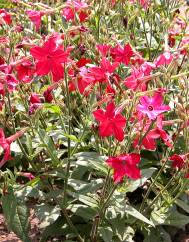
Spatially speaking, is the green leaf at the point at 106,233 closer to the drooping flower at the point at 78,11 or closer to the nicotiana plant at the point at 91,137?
the nicotiana plant at the point at 91,137

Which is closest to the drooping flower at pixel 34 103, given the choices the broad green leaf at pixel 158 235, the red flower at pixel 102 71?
the red flower at pixel 102 71

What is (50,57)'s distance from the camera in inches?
103

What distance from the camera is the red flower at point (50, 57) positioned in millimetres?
2639

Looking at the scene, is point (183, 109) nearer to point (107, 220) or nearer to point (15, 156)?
point (107, 220)

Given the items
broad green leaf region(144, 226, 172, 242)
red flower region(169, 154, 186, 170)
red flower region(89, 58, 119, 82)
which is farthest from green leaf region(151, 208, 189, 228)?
red flower region(89, 58, 119, 82)

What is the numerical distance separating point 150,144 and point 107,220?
74 cm

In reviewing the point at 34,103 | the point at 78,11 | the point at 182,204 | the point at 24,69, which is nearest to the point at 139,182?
the point at 182,204

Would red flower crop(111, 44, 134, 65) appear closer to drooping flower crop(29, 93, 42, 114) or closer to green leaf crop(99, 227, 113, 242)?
drooping flower crop(29, 93, 42, 114)

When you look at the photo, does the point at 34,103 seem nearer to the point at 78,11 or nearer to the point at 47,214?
the point at 47,214

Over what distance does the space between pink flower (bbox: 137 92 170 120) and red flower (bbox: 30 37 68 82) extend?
499 millimetres

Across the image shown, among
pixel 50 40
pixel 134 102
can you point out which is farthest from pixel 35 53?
pixel 134 102

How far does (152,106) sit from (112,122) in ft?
0.72

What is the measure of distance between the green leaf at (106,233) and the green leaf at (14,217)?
48 cm

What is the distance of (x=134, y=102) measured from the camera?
8.29ft
